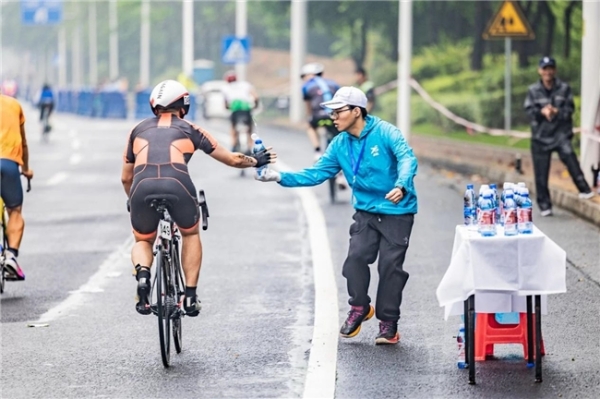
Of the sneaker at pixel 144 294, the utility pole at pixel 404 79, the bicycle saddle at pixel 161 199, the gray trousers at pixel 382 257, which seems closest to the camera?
the sneaker at pixel 144 294

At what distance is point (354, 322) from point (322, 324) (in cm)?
57

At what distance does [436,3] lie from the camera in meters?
46.1

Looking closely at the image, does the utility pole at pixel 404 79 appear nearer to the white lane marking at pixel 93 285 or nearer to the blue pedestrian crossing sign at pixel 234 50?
the white lane marking at pixel 93 285

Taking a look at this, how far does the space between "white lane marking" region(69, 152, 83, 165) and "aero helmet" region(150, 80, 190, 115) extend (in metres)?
19.2

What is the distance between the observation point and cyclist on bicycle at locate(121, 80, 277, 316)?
8.31 metres

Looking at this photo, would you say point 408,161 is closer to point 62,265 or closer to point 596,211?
point 62,265

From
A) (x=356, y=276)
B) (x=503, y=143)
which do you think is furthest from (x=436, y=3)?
(x=356, y=276)

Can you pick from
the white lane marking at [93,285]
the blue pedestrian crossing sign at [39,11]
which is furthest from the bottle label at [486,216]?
the blue pedestrian crossing sign at [39,11]

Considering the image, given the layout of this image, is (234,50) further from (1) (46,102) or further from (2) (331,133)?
(2) (331,133)

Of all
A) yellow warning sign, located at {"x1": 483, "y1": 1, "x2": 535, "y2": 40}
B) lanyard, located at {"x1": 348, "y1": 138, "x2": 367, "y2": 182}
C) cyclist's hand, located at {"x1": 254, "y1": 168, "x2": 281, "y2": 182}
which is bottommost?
cyclist's hand, located at {"x1": 254, "y1": 168, "x2": 281, "y2": 182}

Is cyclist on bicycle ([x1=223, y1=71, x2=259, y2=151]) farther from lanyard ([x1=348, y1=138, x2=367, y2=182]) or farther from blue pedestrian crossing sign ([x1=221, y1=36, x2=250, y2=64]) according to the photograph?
blue pedestrian crossing sign ([x1=221, y1=36, x2=250, y2=64])

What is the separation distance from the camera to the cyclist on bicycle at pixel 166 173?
8312mm

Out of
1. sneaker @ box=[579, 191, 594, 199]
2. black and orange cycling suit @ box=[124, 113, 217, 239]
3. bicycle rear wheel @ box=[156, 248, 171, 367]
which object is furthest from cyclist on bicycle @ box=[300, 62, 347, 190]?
bicycle rear wheel @ box=[156, 248, 171, 367]

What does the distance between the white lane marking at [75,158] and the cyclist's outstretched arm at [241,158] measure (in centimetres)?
1910
